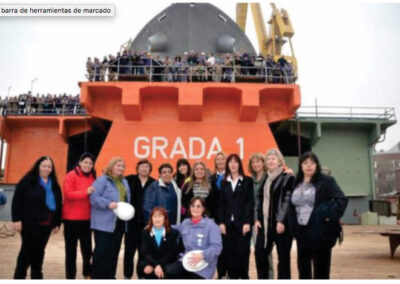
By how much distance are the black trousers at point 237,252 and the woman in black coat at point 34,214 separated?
2284mm

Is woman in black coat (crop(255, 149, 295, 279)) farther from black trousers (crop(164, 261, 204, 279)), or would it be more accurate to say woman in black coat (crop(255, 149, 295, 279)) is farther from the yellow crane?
the yellow crane

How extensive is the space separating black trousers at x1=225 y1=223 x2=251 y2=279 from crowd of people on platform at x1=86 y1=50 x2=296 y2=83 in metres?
7.28

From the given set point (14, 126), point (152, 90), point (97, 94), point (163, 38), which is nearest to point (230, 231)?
point (152, 90)

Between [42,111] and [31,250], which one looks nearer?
[31,250]

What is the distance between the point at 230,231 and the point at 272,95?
311 inches

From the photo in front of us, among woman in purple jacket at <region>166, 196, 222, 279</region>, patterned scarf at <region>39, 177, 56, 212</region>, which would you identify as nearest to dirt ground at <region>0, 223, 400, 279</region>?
patterned scarf at <region>39, 177, 56, 212</region>

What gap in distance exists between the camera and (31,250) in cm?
450

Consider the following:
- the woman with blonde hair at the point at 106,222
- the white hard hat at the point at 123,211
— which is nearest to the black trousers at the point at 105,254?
the woman with blonde hair at the point at 106,222

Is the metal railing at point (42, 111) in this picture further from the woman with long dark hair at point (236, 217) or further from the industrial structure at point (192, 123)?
the woman with long dark hair at point (236, 217)

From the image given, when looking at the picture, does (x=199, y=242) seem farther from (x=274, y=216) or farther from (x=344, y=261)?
(x=344, y=261)

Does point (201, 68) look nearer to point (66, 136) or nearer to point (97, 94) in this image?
point (97, 94)

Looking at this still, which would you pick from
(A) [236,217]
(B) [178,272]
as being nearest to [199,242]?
(B) [178,272]

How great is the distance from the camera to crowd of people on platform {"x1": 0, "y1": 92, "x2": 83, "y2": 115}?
1495cm

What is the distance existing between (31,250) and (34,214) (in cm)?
46
